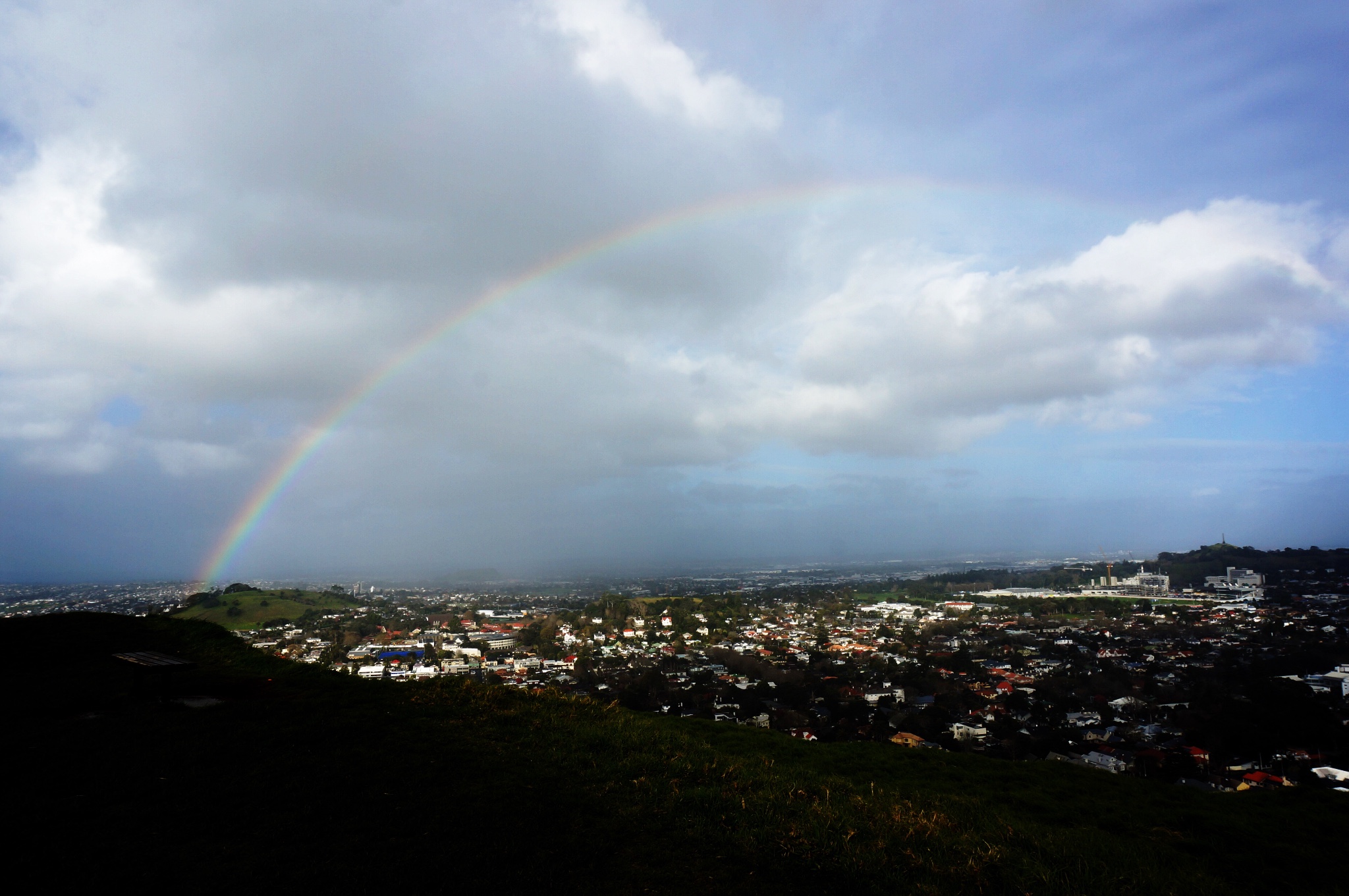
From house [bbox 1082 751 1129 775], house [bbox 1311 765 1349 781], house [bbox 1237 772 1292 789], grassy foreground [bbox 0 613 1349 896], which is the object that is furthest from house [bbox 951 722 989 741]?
house [bbox 1311 765 1349 781]

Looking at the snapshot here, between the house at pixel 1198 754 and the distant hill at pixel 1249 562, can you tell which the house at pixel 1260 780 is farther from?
the distant hill at pixel 1249 562

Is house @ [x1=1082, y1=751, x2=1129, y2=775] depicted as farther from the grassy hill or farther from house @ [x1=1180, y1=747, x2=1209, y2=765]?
the grassy hill

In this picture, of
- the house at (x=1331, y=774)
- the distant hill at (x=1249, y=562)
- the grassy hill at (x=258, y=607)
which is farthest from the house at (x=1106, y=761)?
the distant hill at (x=1249, y=562)

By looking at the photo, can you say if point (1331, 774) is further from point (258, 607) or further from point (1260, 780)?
point (258, 607)

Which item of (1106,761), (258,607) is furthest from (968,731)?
(258,607)

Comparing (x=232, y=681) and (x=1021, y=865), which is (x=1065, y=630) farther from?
(x=232, y=681)

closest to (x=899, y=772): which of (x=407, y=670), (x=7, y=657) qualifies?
(x=407, y=670)
